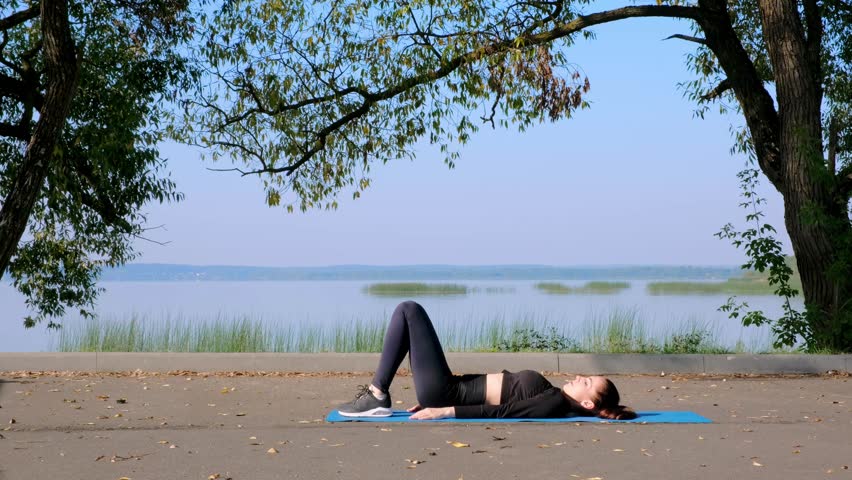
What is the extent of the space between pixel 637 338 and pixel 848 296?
279 cm

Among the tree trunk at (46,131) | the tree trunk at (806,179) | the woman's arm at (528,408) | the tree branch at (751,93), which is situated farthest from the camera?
the tree branch at (751,93)

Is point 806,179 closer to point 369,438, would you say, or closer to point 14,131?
point 369,438

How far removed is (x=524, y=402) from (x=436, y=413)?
66 cm

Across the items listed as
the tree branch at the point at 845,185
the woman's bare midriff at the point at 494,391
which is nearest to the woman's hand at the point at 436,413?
the woman's bare midriff at the point at 494,391

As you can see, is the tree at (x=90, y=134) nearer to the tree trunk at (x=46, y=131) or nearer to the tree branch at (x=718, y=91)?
the tree trunk at (x=46, y=131)

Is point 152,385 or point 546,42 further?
point 546,42

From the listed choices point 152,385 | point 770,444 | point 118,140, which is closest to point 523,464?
point 770,444

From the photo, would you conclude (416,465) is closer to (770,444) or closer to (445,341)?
(770,444)

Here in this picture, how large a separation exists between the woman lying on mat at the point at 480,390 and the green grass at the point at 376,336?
5026mm

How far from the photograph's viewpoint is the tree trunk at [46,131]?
371 inches

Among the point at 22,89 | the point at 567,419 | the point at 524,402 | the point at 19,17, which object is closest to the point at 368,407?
the point at 524,402

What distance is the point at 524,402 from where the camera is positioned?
6.56 meters

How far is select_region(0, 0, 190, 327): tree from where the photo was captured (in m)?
13.3

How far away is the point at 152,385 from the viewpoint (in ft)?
30.0
